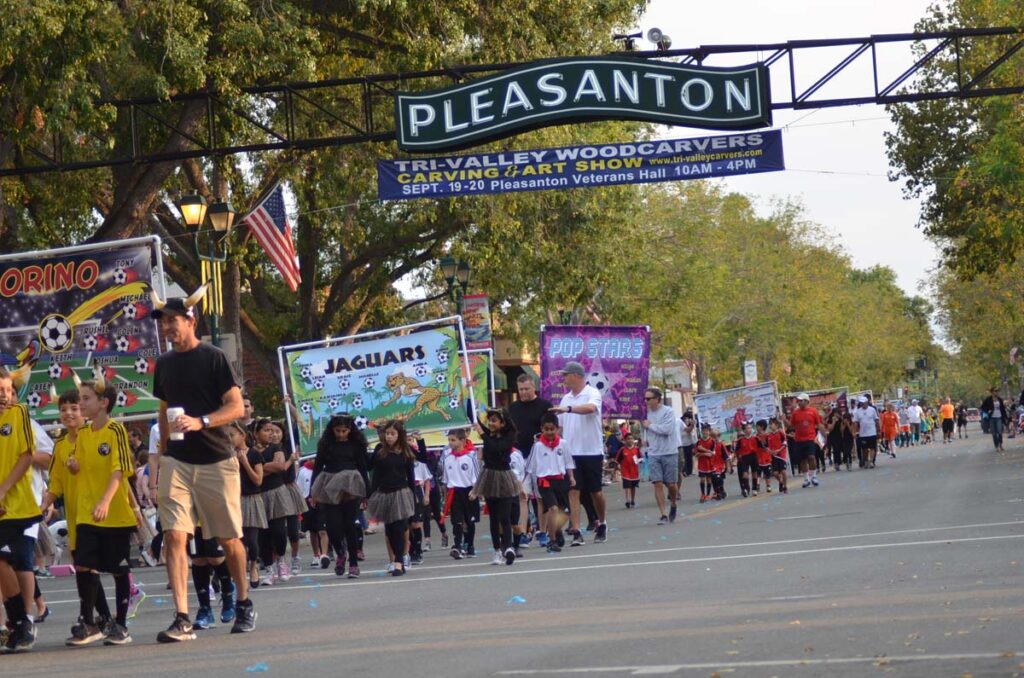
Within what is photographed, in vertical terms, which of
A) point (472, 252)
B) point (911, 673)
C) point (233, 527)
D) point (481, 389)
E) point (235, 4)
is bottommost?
point (911, 673)

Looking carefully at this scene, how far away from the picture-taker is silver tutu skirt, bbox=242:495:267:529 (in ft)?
50.3

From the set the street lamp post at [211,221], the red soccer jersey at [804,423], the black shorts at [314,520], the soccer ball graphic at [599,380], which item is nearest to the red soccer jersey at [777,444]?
the red soccer jersey at [804,423]

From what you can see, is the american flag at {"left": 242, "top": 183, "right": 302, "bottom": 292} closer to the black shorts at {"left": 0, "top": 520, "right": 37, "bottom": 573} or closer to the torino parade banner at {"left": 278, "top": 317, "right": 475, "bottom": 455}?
the torino parade banner at {"left": 278, "top": 317, "right": 475, "bottom": 455}

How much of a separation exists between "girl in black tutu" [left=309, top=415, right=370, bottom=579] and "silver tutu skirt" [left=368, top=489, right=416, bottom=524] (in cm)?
19

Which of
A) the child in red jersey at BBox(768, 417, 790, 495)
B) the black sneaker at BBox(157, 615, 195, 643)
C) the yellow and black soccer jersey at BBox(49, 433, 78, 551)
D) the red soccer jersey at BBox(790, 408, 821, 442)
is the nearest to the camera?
the black sneaker at BBox(157, 615, 195, 643)

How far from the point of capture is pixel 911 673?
24.0 feet

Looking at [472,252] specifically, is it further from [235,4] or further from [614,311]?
[614,311]

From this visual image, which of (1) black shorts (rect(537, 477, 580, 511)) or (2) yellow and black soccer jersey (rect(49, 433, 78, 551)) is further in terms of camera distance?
(1) black shorts (rect(537, 477, 580, 511))

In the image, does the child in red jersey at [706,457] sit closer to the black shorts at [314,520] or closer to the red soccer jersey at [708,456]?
the red soccer jersey at [708,456]

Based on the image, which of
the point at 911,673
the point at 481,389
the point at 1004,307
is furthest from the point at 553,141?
the point at 1004,307

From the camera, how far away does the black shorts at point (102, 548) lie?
10672 millimetres

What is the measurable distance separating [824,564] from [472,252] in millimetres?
21026

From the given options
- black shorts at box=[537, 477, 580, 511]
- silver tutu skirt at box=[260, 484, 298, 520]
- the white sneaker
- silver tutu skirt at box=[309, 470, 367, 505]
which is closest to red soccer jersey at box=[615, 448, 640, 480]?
black shorts at box=[537, 477, 580, 511]

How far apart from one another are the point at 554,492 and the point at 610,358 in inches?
475
